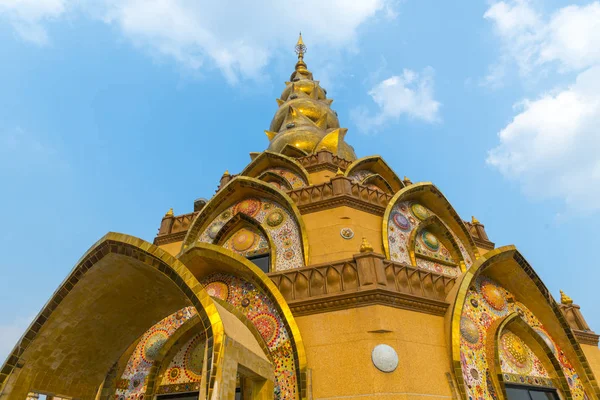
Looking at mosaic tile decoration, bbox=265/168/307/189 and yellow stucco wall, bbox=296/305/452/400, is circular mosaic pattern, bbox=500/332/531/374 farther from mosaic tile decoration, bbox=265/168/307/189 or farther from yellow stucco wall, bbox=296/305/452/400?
mosaic tile decoration, bbox=265/168/307/189

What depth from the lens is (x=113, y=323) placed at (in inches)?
324

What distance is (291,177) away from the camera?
1555 cm

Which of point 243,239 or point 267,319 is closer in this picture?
point 267,319

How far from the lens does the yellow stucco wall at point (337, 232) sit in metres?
10.9

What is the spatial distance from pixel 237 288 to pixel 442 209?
7486 millimetres

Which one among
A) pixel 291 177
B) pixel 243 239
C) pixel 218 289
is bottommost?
pixel 218 289

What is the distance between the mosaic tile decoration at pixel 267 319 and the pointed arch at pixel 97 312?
1.63 m

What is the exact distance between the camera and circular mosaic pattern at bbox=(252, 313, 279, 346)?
8.47 meters

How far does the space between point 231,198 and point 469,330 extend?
7965 millimetres

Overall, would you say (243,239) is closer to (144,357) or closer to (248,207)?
(248,207)

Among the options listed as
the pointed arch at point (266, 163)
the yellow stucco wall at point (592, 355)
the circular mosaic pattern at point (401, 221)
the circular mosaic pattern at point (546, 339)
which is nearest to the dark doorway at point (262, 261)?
the circular mosaic pattern at point (401, 221)

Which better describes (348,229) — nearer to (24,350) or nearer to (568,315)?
(568,315)

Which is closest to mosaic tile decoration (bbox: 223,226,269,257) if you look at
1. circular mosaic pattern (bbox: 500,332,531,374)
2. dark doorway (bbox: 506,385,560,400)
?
circular mosaic pattern (bbox: 500,332,531,374)

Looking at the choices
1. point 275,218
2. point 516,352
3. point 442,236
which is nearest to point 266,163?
point 275,218
